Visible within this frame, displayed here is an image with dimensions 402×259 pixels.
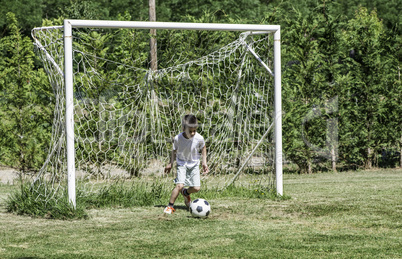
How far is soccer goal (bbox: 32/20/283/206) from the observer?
835cm

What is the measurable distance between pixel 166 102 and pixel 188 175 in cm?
363

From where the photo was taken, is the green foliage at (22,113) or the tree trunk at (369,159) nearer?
the green foliage at (22,113)

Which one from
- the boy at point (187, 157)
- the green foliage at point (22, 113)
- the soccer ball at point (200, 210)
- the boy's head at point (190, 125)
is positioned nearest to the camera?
the soccer ball at point (200, 210)

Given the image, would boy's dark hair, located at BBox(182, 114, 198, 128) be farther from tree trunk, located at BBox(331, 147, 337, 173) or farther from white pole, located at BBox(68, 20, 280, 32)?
tree trunk, located at BBox(331, 147, 337, 173)

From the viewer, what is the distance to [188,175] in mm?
7176

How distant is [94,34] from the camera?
11414 millimetres

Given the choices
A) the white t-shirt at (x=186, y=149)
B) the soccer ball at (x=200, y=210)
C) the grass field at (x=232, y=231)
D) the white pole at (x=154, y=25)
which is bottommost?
the grass field at (x=232, y=231)

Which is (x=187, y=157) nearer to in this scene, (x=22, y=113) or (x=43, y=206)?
(x=43, y=206)

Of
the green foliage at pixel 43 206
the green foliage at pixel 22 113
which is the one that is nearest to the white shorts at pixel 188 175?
the green foliage at pixel 43 206

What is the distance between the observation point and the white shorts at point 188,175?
7.09m

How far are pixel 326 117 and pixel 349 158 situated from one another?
4.17ft

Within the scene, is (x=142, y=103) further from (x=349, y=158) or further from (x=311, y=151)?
(x=349, y=158)

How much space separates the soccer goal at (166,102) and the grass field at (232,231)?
1.16 metres

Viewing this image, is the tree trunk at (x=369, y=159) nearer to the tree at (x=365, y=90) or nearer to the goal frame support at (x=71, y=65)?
the tree at (x=365, y=90)
